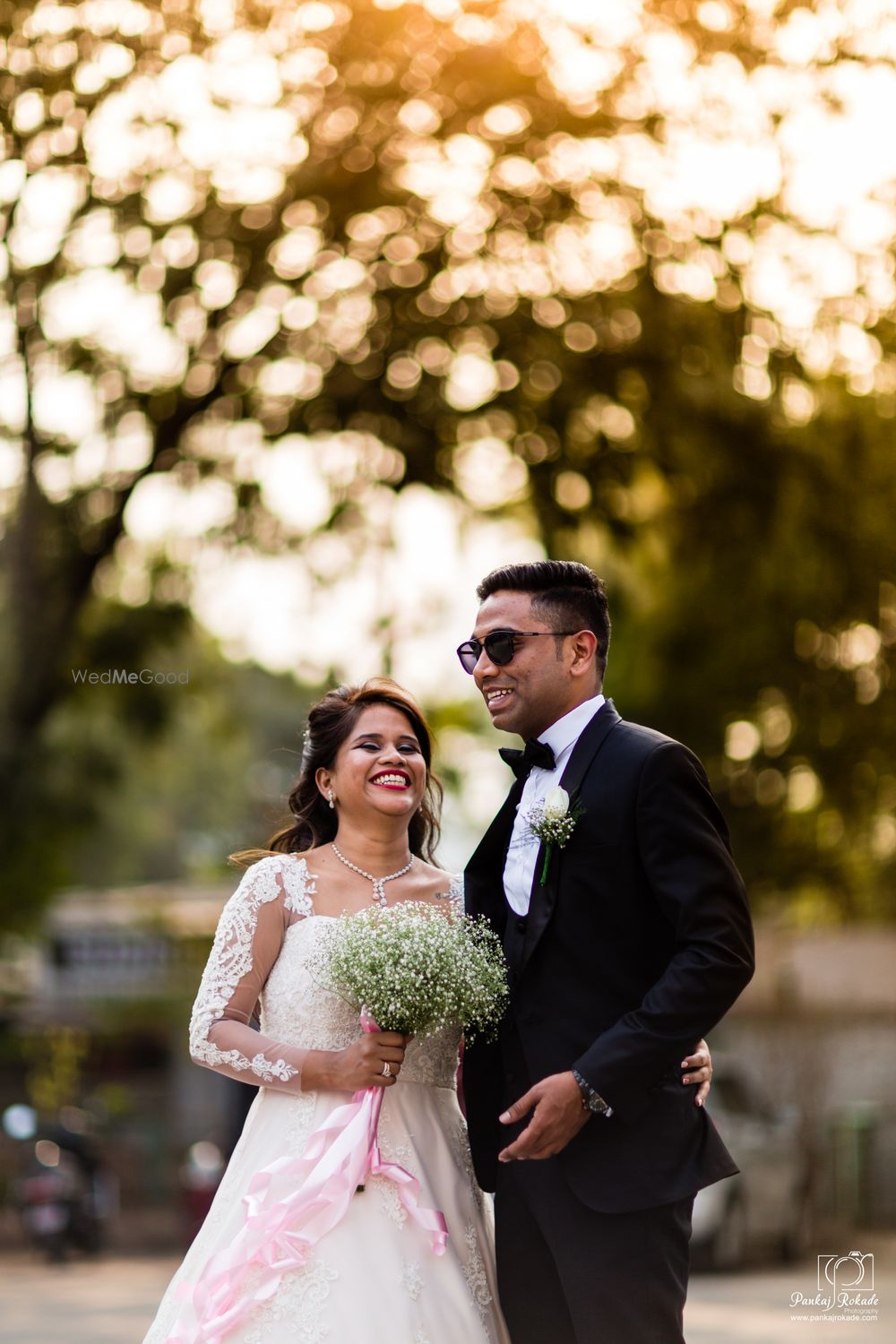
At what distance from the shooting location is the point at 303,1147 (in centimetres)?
455

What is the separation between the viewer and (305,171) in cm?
1191

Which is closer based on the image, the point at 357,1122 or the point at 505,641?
the point at 505,641

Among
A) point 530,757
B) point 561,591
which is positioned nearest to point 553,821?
point 530,757

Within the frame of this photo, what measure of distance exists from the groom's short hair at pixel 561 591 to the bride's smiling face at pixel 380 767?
71 cm

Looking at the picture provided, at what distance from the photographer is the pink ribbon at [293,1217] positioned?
4.39 metres

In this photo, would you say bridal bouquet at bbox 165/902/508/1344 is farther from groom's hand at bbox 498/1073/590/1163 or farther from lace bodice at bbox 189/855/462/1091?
groom's hand at bbox 498/1073/590/1163

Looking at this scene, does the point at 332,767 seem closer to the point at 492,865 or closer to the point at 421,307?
the point at 492,865

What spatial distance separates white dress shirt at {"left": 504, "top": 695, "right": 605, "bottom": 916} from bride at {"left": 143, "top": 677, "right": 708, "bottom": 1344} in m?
0.43

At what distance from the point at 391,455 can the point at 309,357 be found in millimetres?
880

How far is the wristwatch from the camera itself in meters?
3.92

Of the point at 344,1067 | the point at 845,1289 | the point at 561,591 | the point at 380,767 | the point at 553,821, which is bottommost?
the point at 845,1289

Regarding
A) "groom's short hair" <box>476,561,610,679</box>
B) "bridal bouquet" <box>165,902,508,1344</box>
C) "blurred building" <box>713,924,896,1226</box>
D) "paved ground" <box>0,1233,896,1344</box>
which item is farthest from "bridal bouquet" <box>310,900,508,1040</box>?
"blurred building" <box>713,924,896,1226</box>

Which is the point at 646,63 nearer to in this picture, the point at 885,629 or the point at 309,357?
the point at 309,357

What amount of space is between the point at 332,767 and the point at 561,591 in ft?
3.40
